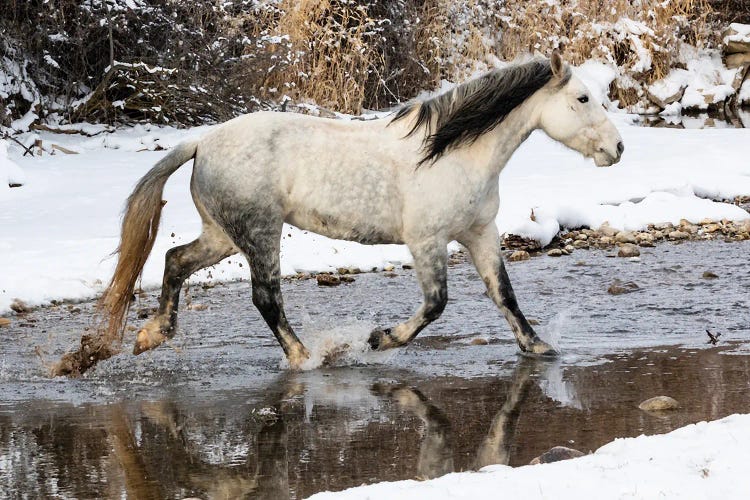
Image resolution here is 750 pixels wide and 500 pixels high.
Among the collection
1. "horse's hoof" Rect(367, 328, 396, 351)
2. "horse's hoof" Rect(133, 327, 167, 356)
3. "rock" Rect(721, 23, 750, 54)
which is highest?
"horse's hoof" Rect(367, 328, 396, 351)

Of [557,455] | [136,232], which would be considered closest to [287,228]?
[136,232]

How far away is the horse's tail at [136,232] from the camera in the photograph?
20.9 ft

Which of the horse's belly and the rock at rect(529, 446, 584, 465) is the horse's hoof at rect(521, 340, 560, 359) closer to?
the horse's belly

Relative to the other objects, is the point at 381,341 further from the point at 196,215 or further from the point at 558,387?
the point at 196,215

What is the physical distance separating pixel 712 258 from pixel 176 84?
25.2ft

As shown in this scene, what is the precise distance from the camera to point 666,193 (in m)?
11.0

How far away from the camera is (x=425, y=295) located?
6145 millimetres

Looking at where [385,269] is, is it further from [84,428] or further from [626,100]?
[626,100]

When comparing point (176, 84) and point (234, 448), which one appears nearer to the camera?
point (234, 448)

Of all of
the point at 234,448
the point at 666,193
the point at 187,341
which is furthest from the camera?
the point at 666,193

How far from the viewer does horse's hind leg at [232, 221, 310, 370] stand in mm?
6098

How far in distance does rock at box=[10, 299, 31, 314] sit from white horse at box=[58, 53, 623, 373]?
159 centimetres

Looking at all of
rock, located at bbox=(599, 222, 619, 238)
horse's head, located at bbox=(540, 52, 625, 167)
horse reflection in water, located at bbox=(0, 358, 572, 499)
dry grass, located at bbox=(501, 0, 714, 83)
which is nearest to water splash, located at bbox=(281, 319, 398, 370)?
horse reflection in water, located at bbox=(0, 358, 572, 499)

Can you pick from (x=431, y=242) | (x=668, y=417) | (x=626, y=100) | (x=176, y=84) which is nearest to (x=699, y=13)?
(x=626, y=100)
